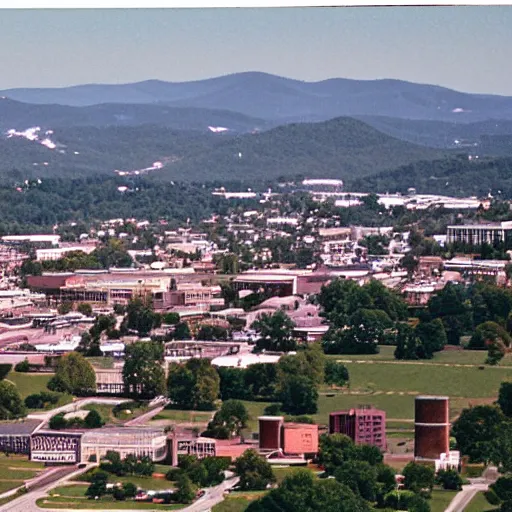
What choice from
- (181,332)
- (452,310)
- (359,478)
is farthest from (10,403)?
(452,310)

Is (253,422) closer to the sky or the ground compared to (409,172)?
closer to the ground

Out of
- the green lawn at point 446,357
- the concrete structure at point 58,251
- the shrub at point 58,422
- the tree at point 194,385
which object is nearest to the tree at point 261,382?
the tree at point 194,385

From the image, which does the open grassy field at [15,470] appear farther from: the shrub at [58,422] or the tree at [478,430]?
the tree at [478,430]

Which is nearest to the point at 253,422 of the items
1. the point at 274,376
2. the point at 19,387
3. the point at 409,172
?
the point at 274,376

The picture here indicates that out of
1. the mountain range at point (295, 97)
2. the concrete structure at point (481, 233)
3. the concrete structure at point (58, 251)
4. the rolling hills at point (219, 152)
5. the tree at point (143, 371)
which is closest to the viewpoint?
the mountain range at point (295, 97)

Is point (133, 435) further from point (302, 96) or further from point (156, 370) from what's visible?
point (302, 96)
